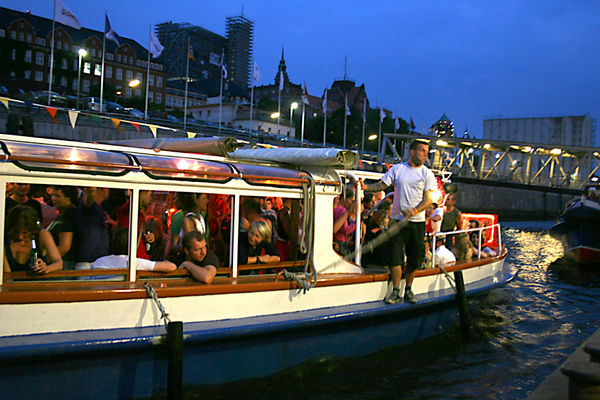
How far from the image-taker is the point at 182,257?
5648 mm

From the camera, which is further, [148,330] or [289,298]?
[289,298]

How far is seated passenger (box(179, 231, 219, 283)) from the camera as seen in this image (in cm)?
534

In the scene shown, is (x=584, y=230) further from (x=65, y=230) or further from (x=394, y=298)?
(x=65, y=230)

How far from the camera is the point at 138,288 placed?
4.92m

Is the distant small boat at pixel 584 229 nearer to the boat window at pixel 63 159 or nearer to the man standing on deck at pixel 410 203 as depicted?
the man standing on deck at pixel 410 203

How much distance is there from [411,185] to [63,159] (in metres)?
3.85

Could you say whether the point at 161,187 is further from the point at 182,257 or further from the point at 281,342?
the point at 281,342

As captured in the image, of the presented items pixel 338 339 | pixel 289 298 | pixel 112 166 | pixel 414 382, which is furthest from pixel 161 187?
pixel 414 382

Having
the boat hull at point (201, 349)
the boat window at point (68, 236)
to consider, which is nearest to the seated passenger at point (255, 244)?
the boat hull at point (201, 349)

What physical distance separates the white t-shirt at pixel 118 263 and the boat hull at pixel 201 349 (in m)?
0.61

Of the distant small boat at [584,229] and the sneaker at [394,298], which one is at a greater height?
the distant small boat at [584,229]

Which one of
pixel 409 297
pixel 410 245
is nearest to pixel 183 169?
pixel 410 245

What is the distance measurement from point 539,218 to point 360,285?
50.3 meters

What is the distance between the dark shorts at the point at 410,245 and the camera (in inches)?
257
